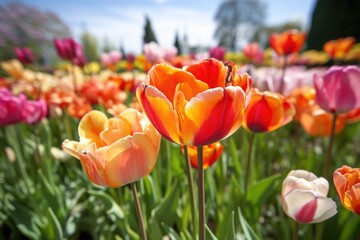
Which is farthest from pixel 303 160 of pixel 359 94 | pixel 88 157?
pixel 88 157

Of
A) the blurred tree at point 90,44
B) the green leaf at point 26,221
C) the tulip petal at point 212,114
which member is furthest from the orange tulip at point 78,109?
the blurred tree at point 90,44

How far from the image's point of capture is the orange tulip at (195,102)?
16.2 inches

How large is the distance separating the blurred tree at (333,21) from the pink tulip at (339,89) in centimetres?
967

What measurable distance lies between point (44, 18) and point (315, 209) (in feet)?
46.2

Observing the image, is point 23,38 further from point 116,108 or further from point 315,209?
point 315,209

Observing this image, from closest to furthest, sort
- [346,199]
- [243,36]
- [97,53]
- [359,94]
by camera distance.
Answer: [346,199] < [359,94] < [97,53] < [243,36]

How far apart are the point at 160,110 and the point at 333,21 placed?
35.3 ft

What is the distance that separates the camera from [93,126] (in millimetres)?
593

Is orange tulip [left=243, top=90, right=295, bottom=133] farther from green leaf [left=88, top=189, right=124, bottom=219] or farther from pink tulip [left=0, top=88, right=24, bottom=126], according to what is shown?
pink tulip [left=0, top=88, right=24, bottom=126]

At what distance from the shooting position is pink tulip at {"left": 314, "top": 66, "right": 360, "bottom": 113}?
0.77 metres

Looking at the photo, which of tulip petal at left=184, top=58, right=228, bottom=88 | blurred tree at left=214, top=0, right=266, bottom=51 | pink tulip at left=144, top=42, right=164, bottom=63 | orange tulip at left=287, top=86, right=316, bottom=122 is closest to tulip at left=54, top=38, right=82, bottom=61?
pink tulip at left=144, top=42, right=164, bottom=63

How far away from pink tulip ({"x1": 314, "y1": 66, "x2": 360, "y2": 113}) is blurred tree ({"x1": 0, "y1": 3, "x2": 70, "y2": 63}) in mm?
9708

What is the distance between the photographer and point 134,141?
1.59 feet

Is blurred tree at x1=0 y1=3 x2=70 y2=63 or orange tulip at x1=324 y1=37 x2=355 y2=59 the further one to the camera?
blurred tree at x1=0 y1=3 x2=70 y2=63
